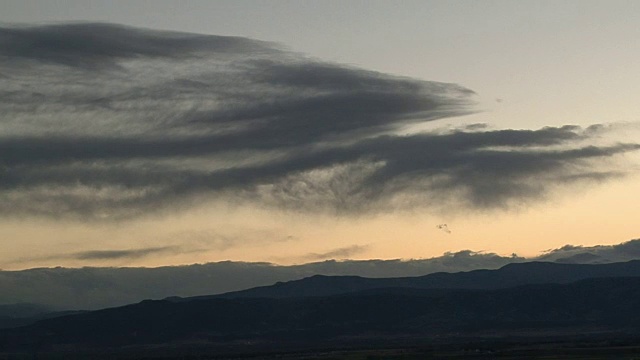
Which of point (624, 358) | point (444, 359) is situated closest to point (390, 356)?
point (444, 359)

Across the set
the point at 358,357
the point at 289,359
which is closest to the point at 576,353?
the point at 358,357

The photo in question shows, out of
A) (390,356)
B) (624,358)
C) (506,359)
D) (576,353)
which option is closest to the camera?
(624,358)

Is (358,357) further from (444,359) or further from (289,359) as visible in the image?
(444,359)

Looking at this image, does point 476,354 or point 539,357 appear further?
point 476,354

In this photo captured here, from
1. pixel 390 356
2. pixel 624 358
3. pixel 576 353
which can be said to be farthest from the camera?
pixel 390 356

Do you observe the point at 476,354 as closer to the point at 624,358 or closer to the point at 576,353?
the point at 576,353

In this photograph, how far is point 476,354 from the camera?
18725cm

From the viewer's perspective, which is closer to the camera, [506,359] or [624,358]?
[624,358]

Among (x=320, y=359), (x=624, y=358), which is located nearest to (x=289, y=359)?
(x=320, y=359)

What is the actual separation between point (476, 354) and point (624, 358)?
41.1 m

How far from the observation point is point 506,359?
541 ft

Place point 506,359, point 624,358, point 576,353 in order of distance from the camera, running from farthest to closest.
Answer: point 576,353 → point 506,359 → point 624,358

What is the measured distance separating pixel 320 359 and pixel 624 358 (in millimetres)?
59977

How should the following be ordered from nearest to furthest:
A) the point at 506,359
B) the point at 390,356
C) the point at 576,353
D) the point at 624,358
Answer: the point at 624,358
the point at 506,359
the point at 576,353
the point at 390,356
